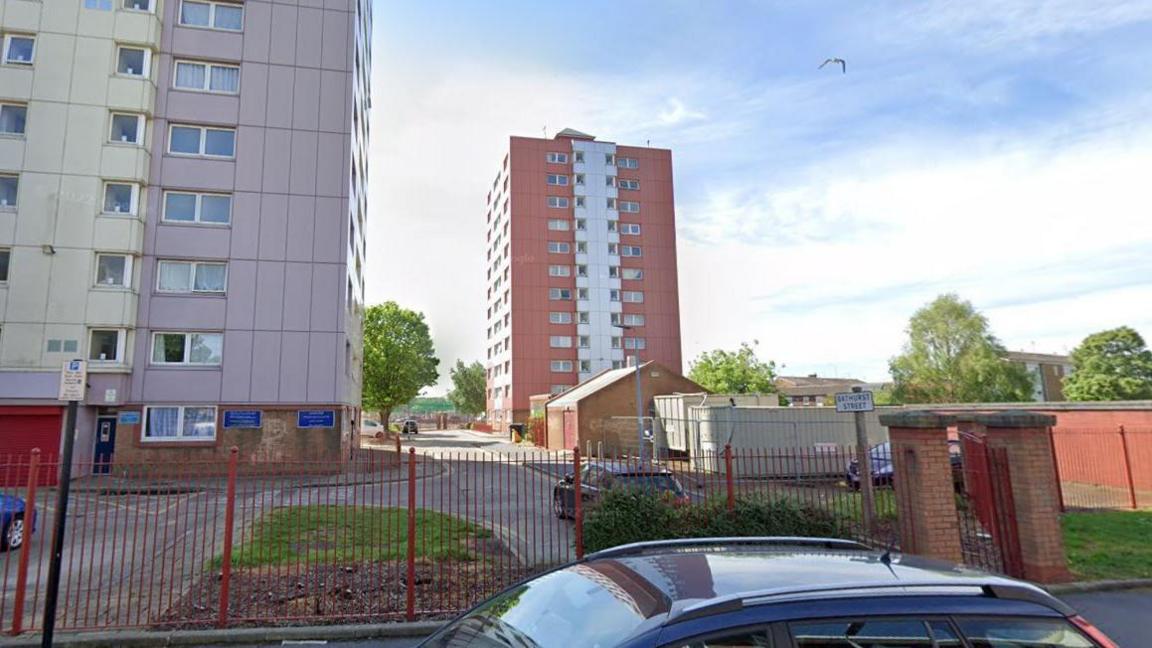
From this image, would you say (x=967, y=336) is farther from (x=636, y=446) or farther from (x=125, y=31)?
(x=125, y=31)

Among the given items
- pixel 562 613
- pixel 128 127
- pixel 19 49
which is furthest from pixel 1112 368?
pixel 19 49

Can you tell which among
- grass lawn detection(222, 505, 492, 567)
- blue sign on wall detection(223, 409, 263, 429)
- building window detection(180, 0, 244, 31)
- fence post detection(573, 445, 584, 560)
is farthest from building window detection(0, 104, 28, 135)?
fence post detection(573, 445, 584, 560)

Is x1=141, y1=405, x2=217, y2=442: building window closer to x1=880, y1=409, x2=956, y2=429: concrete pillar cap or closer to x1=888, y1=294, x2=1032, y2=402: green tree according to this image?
x1=880, y1=409, x2=956, y2=429: concrete pillar cap

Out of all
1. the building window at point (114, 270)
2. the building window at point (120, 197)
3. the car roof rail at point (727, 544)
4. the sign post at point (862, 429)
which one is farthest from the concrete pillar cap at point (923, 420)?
the building window at point (120, 197)

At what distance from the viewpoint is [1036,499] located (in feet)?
26.0

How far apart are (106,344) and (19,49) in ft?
41.5

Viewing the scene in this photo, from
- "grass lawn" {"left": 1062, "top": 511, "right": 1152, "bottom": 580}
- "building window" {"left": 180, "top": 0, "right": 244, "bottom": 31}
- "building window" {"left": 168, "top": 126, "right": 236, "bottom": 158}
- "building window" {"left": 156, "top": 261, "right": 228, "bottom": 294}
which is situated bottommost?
"grass lawn" {"left": 1062, "top": 511, "right": 1152, "bottom": 580}

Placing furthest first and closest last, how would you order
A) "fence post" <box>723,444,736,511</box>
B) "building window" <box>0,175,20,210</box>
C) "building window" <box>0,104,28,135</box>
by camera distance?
1. "building window" <box>0,104,28,135</box>
2. "building window" <box>0,175,20,210</box>
3. "fence post" <box>723,444,736,511</box>

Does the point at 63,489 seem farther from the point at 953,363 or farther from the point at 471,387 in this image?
the point at 471,387

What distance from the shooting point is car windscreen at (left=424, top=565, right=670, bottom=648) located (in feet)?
7.23

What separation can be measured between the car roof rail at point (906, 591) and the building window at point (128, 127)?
29.9m

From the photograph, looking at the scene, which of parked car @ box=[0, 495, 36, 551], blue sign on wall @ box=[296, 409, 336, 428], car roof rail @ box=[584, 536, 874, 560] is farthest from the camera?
blue sign on wall @ box=[296, 409, 336, 428]

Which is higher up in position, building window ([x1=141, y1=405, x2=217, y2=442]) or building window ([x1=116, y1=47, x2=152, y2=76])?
building window ([x1=116, y1=47, x2=152, y2=76])

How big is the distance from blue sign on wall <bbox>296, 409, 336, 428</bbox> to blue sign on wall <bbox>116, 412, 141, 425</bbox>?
5.62 meters
